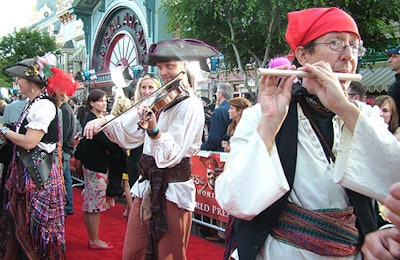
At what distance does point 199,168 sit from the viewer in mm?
5078

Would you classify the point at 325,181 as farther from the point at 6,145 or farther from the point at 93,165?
the point at 93,165

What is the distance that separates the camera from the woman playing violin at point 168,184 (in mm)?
2682

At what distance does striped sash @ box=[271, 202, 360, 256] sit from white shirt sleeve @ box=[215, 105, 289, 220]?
152 millimetres

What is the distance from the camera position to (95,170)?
14.6 ft

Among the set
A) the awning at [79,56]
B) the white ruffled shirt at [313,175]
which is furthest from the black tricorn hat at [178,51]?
the awning at [79,56]

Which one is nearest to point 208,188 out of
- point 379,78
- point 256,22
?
point 256,22

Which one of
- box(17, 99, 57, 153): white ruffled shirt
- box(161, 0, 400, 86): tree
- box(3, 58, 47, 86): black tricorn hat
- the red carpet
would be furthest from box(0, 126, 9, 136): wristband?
box(161, 0, 400, 86): tree

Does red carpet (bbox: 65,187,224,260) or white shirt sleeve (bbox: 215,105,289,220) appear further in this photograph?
red carpet (bbox: 65,187,224,260)

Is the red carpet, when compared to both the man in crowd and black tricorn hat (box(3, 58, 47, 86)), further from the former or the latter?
black tricorn hat (box(3, 58, 47, 86))

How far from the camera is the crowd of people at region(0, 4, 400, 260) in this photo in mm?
1438

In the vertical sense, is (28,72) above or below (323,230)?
above

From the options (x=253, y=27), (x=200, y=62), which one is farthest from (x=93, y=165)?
(x=253, y=27)

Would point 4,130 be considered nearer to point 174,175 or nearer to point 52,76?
point 52,76

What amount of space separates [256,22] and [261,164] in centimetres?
1097
